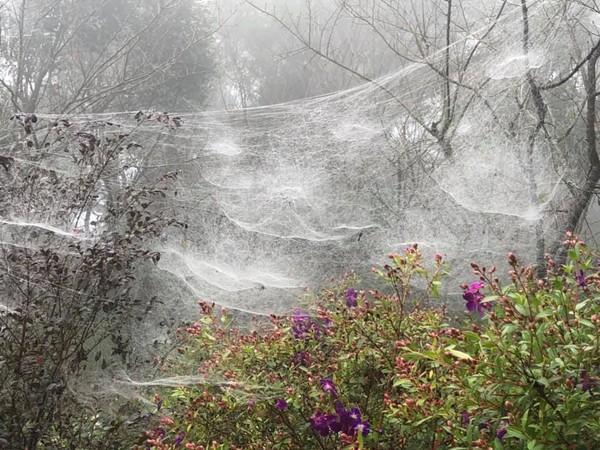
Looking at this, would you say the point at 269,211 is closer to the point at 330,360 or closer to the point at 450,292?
the point at 450,292

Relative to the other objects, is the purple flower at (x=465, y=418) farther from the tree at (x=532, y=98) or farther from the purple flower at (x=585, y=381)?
the tree at (x=532, y=98)

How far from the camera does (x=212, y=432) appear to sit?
2.02 meters

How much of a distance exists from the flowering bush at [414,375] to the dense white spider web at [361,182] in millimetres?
1417

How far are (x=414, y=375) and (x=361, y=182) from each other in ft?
10.4

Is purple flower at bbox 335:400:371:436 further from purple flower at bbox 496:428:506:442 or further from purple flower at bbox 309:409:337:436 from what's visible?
purple flower at bbox 496:428:506:442

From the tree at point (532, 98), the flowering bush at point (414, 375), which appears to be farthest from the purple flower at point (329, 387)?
the tree at point (532, 98)

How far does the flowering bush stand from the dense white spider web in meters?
1.42

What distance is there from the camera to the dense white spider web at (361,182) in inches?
149

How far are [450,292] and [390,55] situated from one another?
6849mm

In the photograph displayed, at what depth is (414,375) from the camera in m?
1.49

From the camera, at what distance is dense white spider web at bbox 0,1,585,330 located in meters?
3.79

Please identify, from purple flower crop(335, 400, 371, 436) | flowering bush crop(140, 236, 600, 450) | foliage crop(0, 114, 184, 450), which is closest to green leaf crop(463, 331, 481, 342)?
flowering bush crop(140, 236, 600, 450)

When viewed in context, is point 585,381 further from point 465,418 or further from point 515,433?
point 465,418

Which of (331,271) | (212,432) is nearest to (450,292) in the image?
(331,271)
